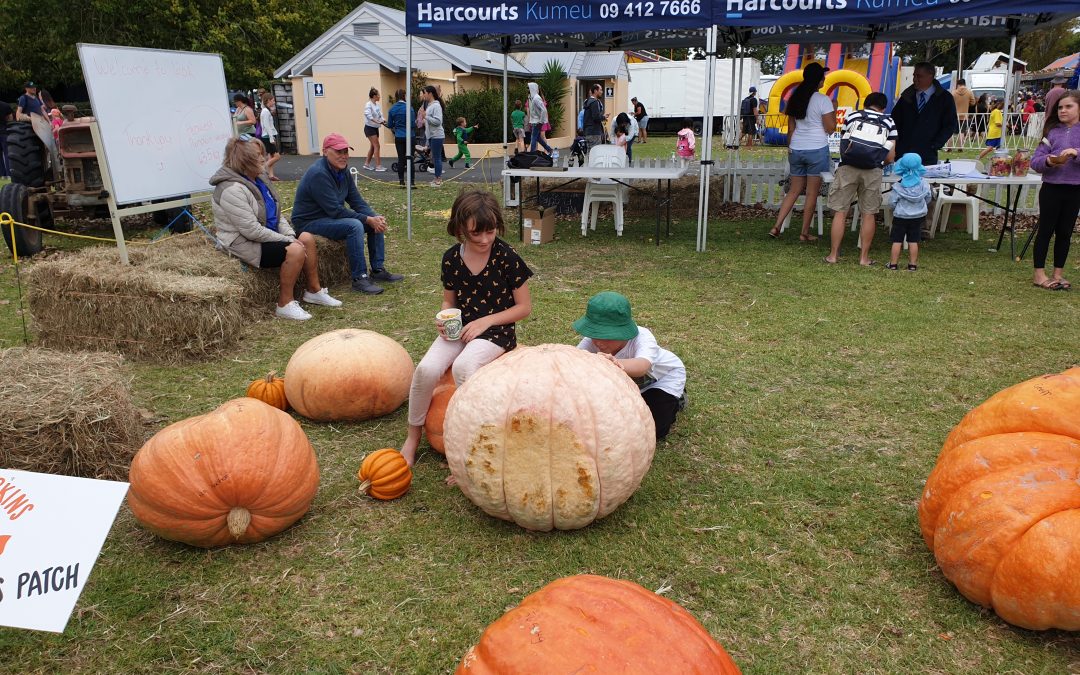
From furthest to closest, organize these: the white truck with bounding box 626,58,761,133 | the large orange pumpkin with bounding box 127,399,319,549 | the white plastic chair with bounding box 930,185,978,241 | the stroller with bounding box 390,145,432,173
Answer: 1. the white truck with bounding box 626,58,761,133
2. the stroller with bounding box 390,145,432,173
3. the white plastic chair with bounding box 930,185,978,241
4. the large orange pumpkin with bounding box 127,399,319,549

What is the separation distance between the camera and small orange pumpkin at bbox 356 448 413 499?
11.1 feet

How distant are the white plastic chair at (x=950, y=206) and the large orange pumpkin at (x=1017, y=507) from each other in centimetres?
759

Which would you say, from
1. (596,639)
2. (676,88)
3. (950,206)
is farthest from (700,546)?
(676,88)

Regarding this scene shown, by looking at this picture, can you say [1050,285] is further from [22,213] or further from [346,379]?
[22,213]

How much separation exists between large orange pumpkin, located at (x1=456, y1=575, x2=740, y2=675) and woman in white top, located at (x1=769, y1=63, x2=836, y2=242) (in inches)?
325

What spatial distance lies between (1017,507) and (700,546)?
45.9 inches

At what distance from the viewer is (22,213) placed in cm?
880

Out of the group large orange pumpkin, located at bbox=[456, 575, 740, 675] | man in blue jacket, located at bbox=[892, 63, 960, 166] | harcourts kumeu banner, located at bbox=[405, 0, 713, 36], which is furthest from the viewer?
man in blue jacket, located at bbox=[892, 63, 960, 166]

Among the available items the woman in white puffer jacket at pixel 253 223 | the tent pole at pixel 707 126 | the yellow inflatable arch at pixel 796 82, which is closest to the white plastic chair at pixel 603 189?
the tent pole at pixel 707 126

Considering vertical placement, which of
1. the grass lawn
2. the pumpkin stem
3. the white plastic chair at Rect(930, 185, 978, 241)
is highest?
the white plastic chair at Rect(930, 185, 978, 241)

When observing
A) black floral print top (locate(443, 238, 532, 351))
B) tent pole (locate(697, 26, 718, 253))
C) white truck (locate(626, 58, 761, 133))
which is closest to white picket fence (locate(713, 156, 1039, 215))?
tent pole (locate(697, 26, 718, 253))

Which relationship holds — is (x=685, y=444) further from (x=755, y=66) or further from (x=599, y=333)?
(x=755, y=66)

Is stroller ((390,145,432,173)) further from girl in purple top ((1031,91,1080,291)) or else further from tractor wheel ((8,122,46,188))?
girl in purple top ((1031,91,1080,291))

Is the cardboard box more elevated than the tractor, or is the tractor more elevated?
the tractor
